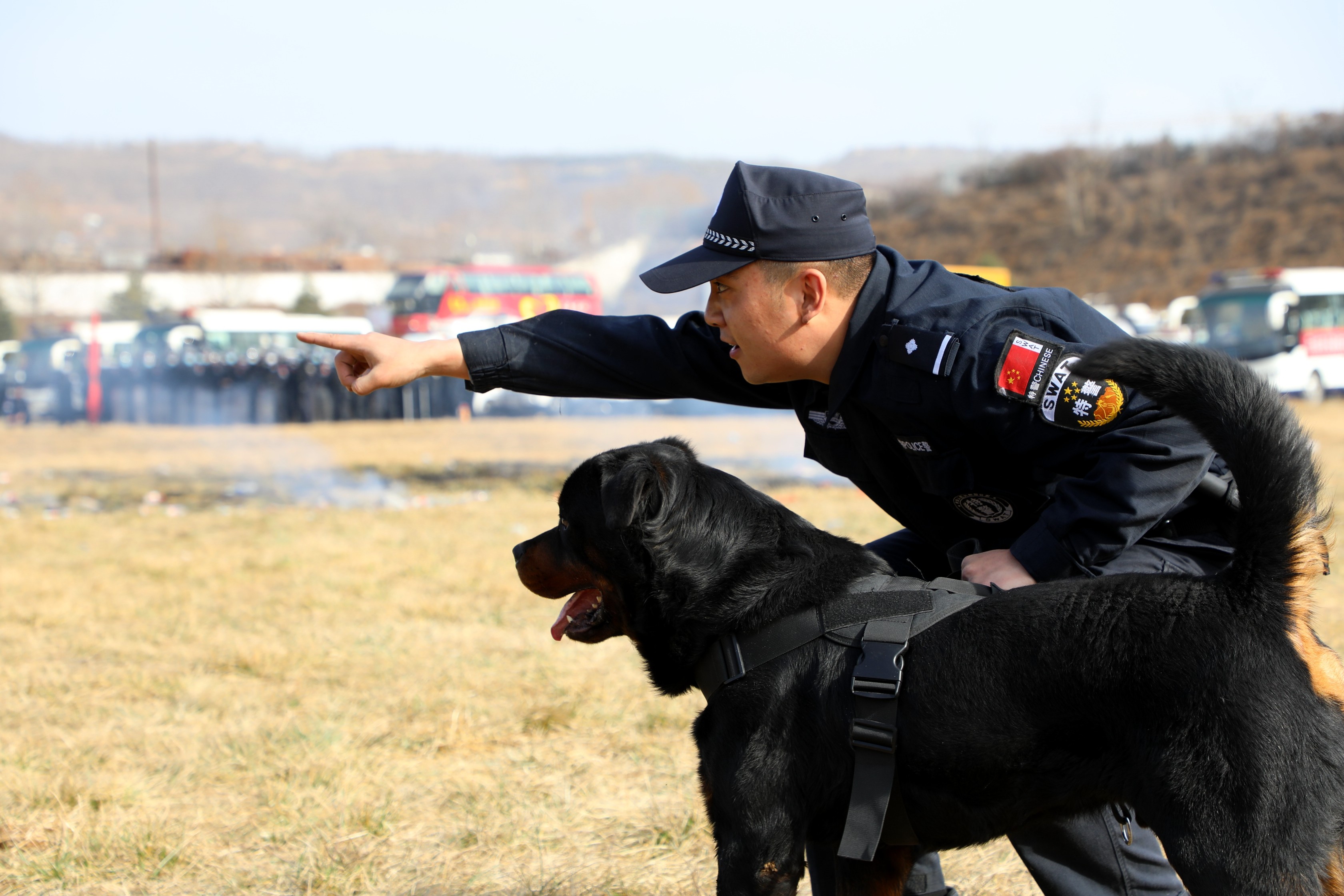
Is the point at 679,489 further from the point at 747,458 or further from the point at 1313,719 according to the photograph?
the point at 747,458

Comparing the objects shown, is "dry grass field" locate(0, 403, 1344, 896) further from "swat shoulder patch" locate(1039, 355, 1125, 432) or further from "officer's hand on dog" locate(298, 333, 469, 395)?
"swat shoulder patch" locate(1039, 355, 1125, 432)

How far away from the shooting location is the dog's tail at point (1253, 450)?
201 centimetres

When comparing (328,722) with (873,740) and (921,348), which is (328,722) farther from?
(921,348)

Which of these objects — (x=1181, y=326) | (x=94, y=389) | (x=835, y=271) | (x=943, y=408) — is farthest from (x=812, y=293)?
(x=1181, y=326)

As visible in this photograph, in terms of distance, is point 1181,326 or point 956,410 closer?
point 956,410

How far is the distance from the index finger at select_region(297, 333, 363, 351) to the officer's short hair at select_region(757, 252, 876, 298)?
109cm

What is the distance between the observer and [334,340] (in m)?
2.87

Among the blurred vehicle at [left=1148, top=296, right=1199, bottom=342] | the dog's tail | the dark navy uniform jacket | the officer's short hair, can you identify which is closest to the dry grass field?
the dark navy uniform jacket

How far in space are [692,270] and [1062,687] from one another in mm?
1197

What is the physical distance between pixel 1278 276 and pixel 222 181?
7791 inches

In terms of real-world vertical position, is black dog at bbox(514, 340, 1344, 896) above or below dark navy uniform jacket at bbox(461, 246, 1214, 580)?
below

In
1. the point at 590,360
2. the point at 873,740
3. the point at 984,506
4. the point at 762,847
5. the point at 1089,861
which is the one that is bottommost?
the point at 1089,861

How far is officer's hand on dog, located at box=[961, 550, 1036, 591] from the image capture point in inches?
91.4

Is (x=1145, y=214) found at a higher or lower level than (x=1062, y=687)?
higher
